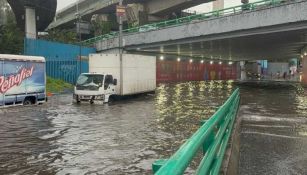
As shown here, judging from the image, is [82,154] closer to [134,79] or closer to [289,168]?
[289,168]

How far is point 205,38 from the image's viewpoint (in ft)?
128

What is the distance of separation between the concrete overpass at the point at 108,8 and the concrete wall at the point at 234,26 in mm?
20727

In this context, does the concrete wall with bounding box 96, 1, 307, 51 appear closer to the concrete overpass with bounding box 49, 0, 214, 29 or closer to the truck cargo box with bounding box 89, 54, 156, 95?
the truck cargo box with bounding box 89, 54, 156, 95

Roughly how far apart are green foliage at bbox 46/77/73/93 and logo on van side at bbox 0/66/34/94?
13.8 m

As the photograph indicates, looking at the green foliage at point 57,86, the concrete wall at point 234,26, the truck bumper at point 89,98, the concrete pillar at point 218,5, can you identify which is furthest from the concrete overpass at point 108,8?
the concrete pillar at point 218,5

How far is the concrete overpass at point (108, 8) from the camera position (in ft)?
217

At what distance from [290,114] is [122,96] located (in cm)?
1375

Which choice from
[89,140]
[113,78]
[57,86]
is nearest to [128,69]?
[113,78]

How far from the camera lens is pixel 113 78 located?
2900 cm

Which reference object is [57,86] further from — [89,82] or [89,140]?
[89,140]

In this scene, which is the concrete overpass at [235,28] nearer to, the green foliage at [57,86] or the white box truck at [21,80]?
the green foliage at [57,86]

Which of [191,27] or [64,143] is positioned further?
[191,27]

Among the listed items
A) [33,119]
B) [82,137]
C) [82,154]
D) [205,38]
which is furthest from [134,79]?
[82,154]

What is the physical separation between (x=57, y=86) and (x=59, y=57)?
706 centimetres
